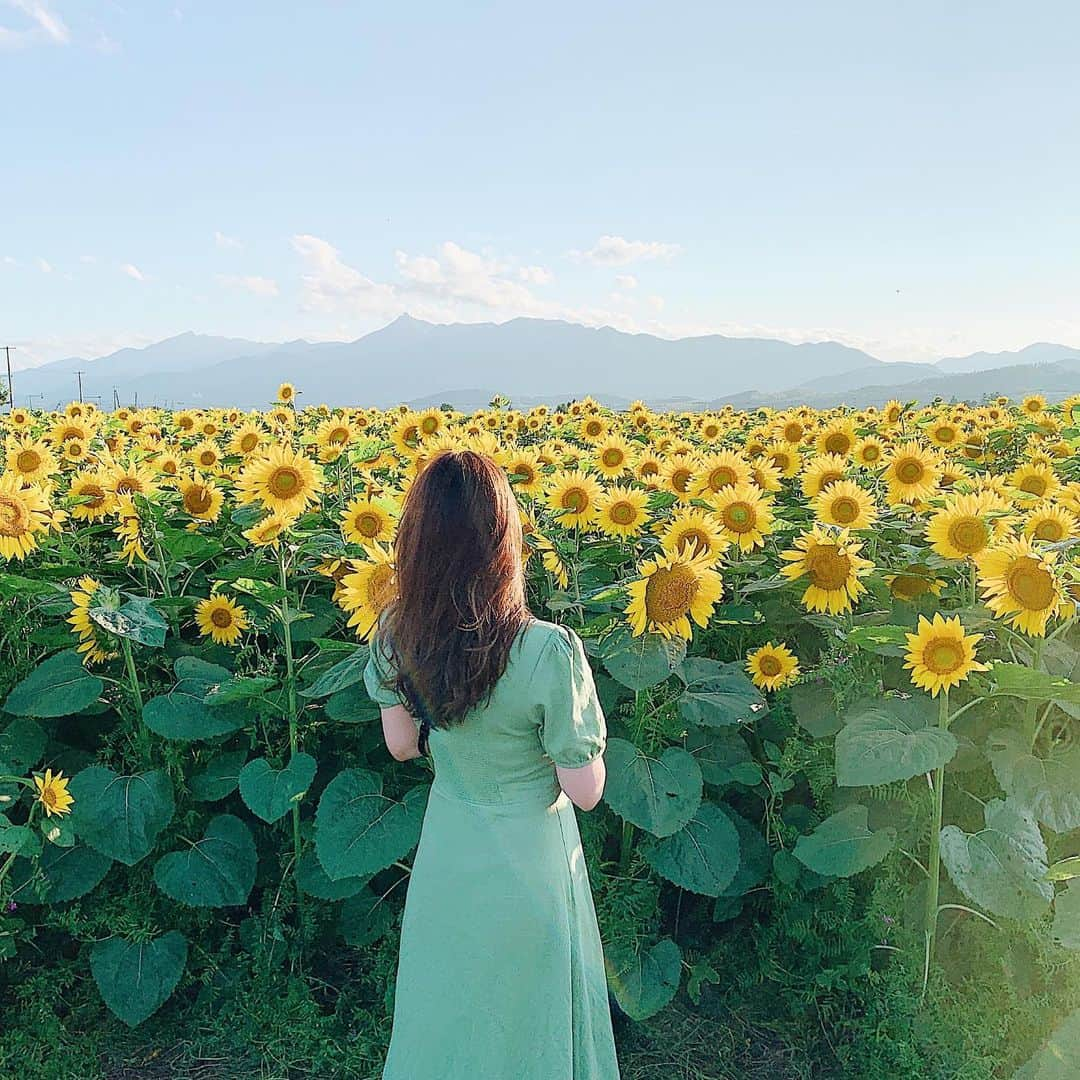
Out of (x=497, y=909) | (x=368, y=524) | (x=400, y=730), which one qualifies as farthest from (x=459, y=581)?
(x=368, y=524)

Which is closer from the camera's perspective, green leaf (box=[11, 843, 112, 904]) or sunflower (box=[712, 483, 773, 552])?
green leaf (box=[11, 843, 112, 904])

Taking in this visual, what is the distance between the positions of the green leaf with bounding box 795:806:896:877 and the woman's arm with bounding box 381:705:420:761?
118 cm

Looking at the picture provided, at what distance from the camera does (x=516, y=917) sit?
92.8 inches

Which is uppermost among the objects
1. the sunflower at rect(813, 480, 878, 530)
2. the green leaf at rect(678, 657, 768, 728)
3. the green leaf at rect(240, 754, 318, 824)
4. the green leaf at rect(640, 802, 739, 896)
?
the sunflower at rect(813, 480, 878, 530)

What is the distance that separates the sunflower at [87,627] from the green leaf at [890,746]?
2234 millimetres

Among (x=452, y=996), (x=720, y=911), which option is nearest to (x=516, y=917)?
(x=452, y=996)

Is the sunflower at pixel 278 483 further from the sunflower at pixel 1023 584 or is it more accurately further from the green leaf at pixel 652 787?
the sunflower at pixel 1023 584

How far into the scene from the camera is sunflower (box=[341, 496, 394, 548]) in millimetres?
3477

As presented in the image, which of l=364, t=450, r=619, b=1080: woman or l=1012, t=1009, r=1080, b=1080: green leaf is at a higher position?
l=364, t=450, r=619, b=1080: woman

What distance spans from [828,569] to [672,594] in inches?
21.2

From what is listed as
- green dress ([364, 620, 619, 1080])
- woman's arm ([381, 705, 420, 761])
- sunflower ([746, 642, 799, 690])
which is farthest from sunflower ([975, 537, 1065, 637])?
woman's arm ([381, 705, 420, 761])

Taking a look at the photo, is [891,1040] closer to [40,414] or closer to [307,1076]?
[307,1076]

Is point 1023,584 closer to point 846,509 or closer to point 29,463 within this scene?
point 846,509

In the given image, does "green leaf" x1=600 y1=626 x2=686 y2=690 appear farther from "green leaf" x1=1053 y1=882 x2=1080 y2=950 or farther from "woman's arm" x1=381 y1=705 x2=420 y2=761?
"green leaf" x1=1053 y1=882 x2=1080 y2=950
